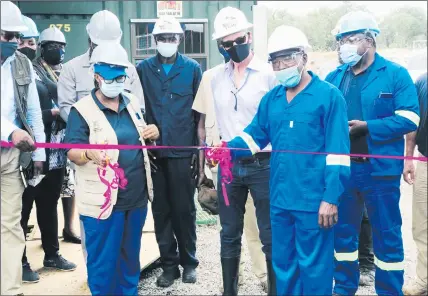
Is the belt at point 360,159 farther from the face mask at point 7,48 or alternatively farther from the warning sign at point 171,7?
the warning sign at point 171,7

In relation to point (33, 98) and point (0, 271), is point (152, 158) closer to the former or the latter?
point (33, 98)

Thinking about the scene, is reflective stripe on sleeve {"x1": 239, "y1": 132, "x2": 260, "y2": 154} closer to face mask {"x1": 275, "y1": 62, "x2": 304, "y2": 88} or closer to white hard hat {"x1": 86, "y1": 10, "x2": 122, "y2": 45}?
face mask {"x1": 275, "y1": 62, "x2": 304, "y2": 88}

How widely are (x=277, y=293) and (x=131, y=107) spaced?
1609mm

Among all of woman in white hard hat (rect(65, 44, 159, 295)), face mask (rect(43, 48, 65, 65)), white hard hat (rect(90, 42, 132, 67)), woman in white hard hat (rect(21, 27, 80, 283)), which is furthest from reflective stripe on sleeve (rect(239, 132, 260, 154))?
face mask (rect(43, 48, 65, 65))

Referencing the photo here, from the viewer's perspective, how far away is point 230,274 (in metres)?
3.83

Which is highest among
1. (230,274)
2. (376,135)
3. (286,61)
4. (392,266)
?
(286,61)

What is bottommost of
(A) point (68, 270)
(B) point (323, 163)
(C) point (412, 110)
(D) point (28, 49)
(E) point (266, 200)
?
(A) point (68, 270)

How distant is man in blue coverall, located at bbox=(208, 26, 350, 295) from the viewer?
10.2ft

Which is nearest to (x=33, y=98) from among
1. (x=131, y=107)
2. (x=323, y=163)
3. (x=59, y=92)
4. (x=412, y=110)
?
(x=59, y=92)

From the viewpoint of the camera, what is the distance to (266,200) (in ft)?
12.0

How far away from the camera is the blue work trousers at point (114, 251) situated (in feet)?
11.0

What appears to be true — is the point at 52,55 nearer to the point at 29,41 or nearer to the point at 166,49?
the point at 29,41

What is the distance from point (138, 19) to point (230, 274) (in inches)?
163

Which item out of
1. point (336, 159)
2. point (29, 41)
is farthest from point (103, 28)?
point (336, 159)
